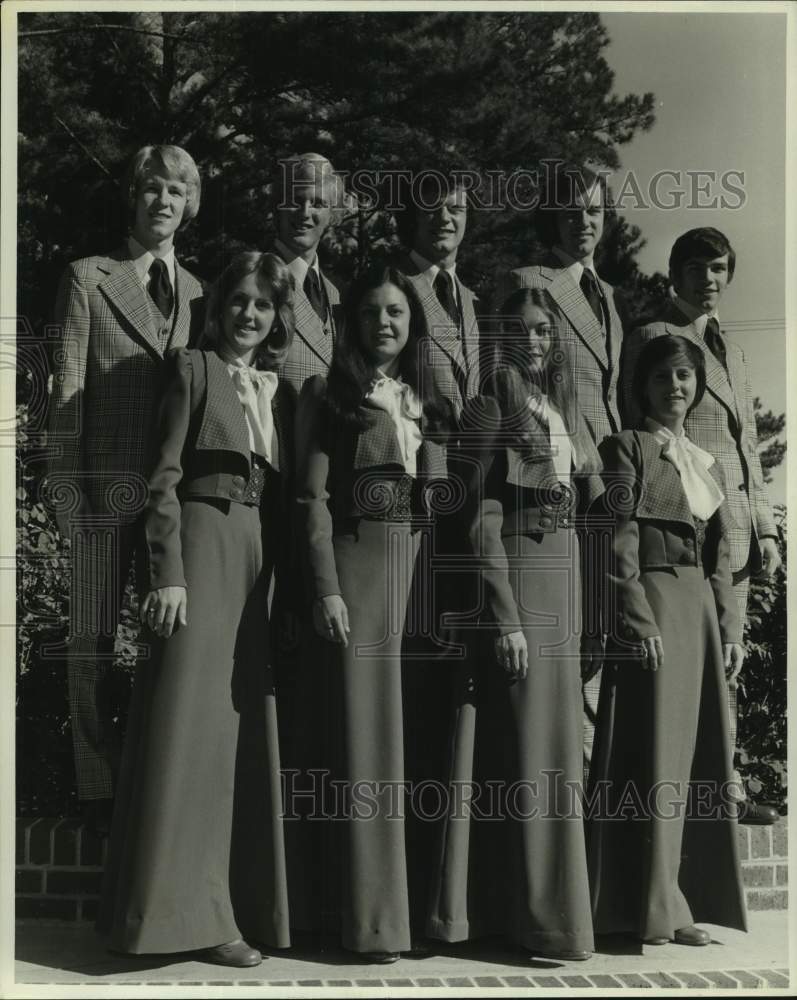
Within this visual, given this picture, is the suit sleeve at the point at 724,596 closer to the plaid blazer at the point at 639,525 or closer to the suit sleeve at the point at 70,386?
the plaid blazer at the point at 639,525

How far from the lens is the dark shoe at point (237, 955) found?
17.5 ft

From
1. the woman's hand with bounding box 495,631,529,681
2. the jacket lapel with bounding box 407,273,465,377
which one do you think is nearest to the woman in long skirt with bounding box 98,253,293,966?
the jacket lapel with bounding box 407,273,465,377

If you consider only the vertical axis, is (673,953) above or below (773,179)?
below

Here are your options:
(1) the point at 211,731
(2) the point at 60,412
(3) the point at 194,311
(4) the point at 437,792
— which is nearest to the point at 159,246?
(3) the point at 194,311

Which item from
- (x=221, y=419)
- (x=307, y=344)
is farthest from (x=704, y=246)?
(x=221, y=419)

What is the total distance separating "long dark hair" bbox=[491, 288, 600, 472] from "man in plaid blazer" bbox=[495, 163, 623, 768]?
10 centimetres

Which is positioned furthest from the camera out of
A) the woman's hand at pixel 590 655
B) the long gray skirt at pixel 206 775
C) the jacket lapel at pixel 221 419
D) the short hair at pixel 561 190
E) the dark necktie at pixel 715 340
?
the dark necktie at pixel 715 340

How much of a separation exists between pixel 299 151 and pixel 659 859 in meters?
2.95

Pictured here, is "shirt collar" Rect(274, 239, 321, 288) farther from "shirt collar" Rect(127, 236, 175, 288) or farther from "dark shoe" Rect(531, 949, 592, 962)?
"dark shoe" Rect(531, 949, 592, 962)

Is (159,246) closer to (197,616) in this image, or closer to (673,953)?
(197,616)

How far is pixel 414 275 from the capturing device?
19.3ft

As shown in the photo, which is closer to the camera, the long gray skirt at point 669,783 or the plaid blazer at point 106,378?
the long gray skirt at point 669,783

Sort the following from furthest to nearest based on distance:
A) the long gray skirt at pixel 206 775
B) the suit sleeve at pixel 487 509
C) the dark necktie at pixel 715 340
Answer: the dark necktie at pixel 715 340 < the suit sleeve at pixel 487 509 < the long gray skirt at pixel 206 775

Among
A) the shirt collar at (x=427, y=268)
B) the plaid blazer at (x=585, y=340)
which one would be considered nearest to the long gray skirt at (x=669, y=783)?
the plaid blazer at (x=585, y=340)
